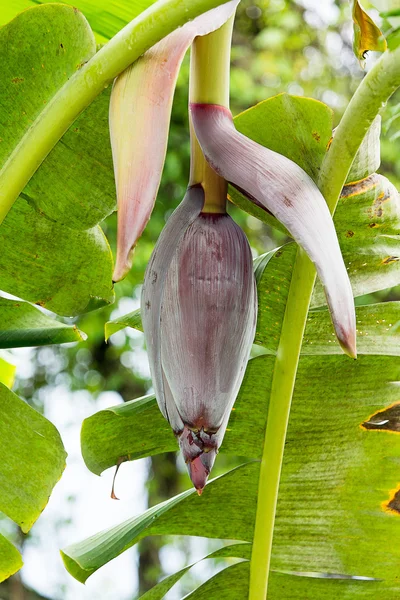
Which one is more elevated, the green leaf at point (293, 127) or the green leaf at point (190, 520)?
the green leaf at point (293, 127)

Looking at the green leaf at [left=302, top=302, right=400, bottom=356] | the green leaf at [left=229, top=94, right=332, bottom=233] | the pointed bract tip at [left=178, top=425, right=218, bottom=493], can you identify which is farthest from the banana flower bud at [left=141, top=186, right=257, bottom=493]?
the green leaf at [left=302, top=302, right=400, bottom=356]

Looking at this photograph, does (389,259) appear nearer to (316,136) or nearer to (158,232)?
(316,136)

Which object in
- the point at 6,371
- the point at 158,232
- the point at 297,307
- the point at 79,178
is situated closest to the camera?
the point at 297,307

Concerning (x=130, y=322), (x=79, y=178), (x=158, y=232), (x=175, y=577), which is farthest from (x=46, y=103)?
(x=158, y=232)

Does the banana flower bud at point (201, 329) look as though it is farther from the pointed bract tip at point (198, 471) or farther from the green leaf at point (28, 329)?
the green leaf at point (28, 329)

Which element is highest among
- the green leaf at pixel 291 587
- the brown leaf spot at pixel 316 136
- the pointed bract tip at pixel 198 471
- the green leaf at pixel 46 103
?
the green leaf at pixel 46 103

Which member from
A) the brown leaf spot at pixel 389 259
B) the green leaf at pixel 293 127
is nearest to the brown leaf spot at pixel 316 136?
the green leaf at pixel 293 127
